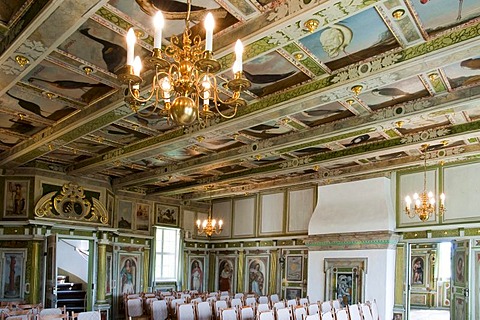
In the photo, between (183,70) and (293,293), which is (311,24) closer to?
(183,70)

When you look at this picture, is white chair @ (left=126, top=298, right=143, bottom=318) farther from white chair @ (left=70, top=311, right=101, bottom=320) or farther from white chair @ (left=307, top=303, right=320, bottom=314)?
white chair @ (left=307, top=303, right=320, bottom=314)

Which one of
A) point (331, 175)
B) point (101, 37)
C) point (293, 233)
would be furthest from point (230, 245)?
point (101, 37)

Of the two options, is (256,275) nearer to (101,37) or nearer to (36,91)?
(36,91)

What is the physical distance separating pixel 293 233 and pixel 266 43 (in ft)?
32.5

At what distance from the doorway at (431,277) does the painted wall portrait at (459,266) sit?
669 centimetres

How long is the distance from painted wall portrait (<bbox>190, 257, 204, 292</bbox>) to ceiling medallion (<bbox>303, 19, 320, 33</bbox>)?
12957 millimetres

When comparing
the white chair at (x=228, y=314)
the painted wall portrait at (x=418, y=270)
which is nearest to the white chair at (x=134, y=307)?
the white chair at (x=228, y=314)

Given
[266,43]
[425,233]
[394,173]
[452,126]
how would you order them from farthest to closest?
[394,173] → [425,233] → [452,126] → [266,43]

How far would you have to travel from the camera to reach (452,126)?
8531 mm

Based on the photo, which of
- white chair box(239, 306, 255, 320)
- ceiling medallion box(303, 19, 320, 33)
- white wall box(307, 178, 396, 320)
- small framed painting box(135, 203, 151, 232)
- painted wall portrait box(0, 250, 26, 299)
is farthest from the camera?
small framed painting box(135, 203, 151, 232)

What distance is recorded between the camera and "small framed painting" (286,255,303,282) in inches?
543

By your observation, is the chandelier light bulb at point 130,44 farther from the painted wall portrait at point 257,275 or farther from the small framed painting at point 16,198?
the painted wall portrait at point 257,275

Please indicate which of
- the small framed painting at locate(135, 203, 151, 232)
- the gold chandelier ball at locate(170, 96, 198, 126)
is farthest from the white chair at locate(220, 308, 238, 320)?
the small framed painting at locate(135, 203, 151, 232)

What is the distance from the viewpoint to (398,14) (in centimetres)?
475
